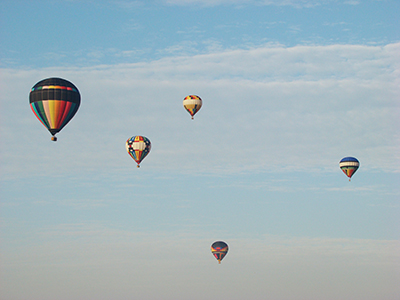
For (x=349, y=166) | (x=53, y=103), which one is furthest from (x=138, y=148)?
(x=349, y=166)

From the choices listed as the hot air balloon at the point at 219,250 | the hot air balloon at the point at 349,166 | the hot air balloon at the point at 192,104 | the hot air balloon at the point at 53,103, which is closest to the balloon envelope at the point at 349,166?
the hot air balloon at the point at 349,166

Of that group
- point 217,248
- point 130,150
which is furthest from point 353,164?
point 130,150

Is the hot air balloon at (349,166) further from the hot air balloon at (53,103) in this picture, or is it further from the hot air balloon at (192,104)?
the hot air balloon at (53,103)

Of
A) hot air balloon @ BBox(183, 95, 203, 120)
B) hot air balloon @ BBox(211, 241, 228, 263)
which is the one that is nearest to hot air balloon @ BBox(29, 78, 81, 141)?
hot air balloon @ BBox(183, 95, 203, 120)

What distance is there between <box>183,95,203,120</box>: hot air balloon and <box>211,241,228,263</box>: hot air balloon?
31.6 metres

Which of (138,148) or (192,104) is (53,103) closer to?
(138,148)

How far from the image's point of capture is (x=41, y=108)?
85.2 m

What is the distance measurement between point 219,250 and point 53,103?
60748mm

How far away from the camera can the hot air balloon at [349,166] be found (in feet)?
417

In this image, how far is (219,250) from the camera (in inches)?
5330

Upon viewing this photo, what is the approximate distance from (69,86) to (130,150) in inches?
1074

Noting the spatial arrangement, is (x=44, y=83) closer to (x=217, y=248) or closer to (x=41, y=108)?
(x=41, y=108)

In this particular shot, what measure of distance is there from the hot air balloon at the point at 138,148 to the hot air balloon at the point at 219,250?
32.6m

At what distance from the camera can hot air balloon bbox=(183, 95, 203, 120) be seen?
117 meters
